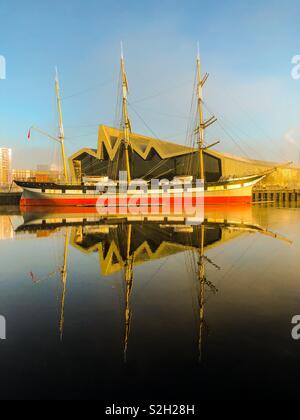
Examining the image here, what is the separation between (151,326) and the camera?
5230 millimetres

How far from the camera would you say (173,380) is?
3.66m

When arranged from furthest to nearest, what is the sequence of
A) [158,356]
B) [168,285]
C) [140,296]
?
[168,285] < [140,296] < [158,356]

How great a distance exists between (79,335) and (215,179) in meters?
61.3

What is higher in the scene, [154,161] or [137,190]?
[154,161]

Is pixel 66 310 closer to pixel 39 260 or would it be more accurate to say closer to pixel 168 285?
pixel 168 285

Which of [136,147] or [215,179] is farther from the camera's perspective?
[136,147]

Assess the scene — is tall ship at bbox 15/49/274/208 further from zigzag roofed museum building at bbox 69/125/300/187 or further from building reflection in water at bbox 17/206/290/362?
building reflection in water at bbox 17/206/290/362

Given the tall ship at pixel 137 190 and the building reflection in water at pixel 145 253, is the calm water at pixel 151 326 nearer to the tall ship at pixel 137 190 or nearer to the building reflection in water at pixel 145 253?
the building reflection in water at pixel 145 253

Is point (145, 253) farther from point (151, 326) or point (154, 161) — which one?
point (154, 161)

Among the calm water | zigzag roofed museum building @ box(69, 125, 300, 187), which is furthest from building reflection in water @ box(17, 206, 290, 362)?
zigzag roofed museum building @ box(69, 125, 300, 187)

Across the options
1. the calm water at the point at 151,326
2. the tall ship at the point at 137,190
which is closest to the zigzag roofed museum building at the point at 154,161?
the tall ship at the point at 137,190

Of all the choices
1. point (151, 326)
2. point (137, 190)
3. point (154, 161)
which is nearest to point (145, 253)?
point (151, 326)

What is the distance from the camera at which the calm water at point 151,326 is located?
11.8 feet
